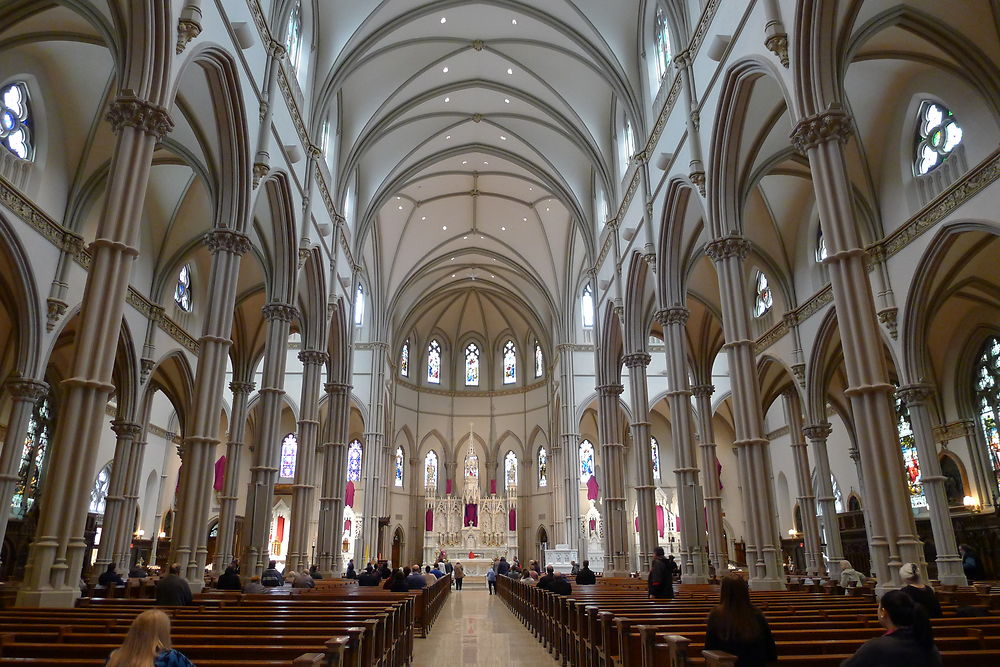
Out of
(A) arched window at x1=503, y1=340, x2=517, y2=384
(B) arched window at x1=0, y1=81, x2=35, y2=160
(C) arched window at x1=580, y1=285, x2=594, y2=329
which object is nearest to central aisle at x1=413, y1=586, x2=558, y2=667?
(B) arched window at x1=0, y1=81, x2=35, y2=160

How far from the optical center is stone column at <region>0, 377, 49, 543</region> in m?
13.8

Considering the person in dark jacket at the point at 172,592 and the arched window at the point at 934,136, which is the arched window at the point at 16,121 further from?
the arched window at the point at 934,136

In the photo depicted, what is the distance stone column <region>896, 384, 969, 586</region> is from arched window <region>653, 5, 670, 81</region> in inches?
400

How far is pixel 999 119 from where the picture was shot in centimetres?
1317

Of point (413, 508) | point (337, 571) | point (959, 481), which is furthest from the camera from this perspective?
point (413, 508)

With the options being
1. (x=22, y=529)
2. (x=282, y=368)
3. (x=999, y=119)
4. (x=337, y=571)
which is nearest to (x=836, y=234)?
(x=999, y=119)

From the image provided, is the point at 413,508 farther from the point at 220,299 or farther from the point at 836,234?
the point at 836,234

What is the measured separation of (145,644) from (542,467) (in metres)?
39.1

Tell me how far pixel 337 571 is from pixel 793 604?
18.4 metres

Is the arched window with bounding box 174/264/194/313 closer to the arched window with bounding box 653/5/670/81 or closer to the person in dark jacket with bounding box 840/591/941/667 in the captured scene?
the arched window with bounding box 653/5/670/81

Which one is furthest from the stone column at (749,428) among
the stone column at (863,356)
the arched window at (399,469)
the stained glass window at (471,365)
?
the stained glass window at (471,365)

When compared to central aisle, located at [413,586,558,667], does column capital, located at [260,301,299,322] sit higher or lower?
higher

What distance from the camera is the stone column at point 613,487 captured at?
22.8 metres

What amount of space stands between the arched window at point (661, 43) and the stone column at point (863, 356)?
882 centimetres
